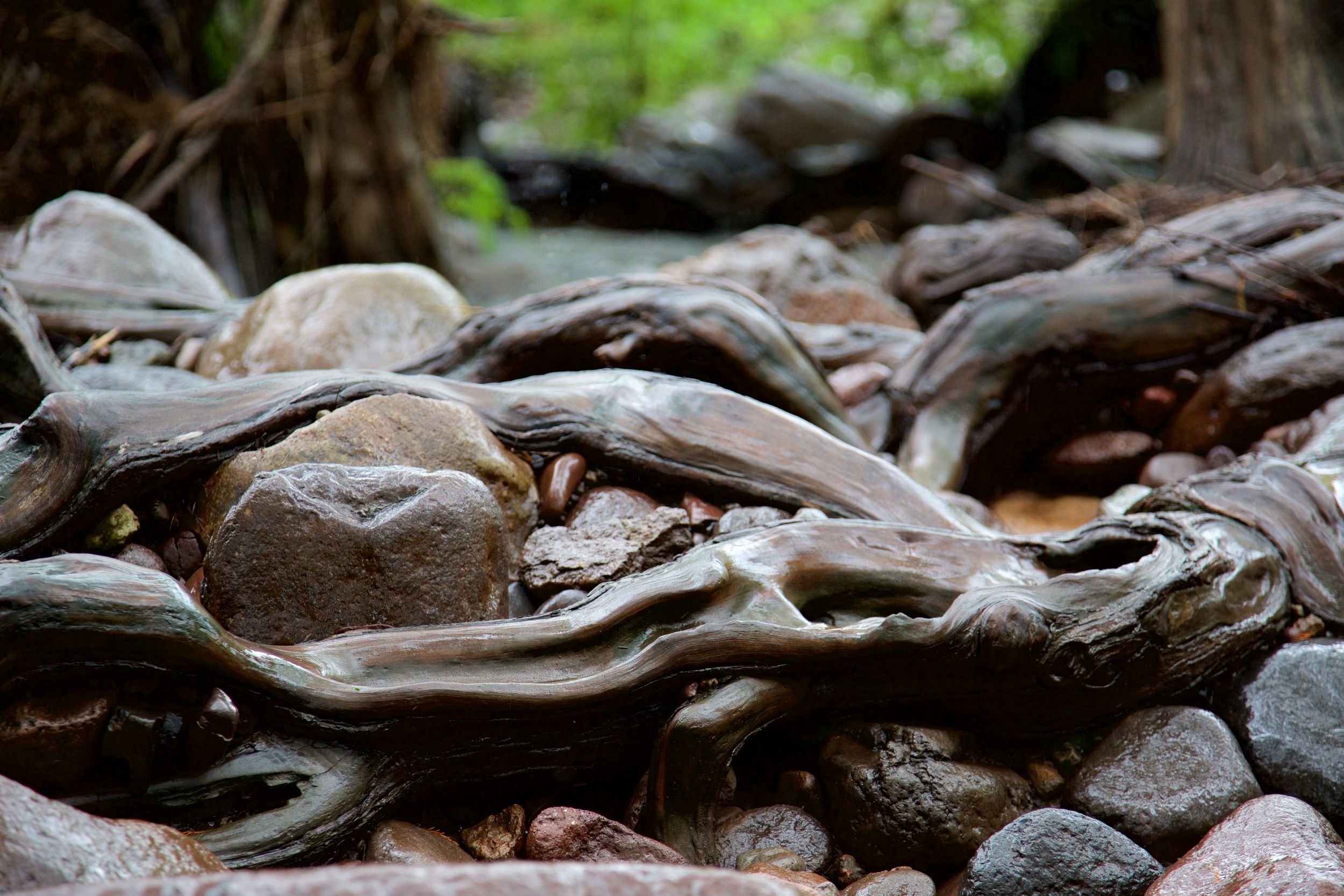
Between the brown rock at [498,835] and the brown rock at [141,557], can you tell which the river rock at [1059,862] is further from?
the brown rock at [141,557]

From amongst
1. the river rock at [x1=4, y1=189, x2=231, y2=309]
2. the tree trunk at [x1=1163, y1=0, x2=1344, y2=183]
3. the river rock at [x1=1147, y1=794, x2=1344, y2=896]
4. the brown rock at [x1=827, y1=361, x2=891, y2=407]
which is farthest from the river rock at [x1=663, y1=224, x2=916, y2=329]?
the river rock at [x1=1147, y1=794, x2=1344, y2=896]

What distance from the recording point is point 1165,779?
2293 millimetres

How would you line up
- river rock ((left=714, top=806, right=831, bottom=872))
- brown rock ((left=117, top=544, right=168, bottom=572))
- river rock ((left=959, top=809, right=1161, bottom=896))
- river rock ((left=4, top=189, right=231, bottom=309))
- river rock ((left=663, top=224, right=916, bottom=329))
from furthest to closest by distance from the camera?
river rock ((left=663, top=224, right=916, bottom=329)), river rock ((left=4, top=189, right=231, bottom=309)), brown rock ((left=117, top=544, right=168, bottom=572)), river rock ((left=714, top=806, right=831, bottom=872)), river rock ((left=959, top=809, right=1161, bottom=896))

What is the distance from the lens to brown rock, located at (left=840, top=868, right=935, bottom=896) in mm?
2057

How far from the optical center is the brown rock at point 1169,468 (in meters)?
3.98

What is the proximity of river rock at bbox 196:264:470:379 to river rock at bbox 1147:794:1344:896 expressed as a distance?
3016 mm

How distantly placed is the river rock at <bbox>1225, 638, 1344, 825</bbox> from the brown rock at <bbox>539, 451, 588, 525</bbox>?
1.83m

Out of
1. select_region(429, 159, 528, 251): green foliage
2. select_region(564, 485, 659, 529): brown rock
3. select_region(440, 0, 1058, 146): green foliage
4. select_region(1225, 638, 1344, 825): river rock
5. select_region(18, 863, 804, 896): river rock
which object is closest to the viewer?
select_region(18, 863, 804, 896): river rock

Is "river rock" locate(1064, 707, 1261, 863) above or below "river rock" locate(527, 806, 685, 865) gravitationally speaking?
below

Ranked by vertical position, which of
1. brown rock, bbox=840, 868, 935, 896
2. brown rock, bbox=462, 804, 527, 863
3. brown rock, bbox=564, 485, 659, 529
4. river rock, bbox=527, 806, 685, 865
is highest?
brown rock, bbox=564, 485, 659, 529

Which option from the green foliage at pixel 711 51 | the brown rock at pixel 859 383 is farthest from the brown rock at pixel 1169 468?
the green foliage at pixel 711 51

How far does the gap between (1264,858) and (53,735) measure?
233 centimetres

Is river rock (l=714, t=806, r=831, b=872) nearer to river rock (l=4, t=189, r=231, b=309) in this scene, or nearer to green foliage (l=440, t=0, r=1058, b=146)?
river rock (l=4, t=189, r=231, b=309)

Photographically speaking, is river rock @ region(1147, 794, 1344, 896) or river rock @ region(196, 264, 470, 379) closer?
river rock @ region(1147, 794, 1344, 896)
